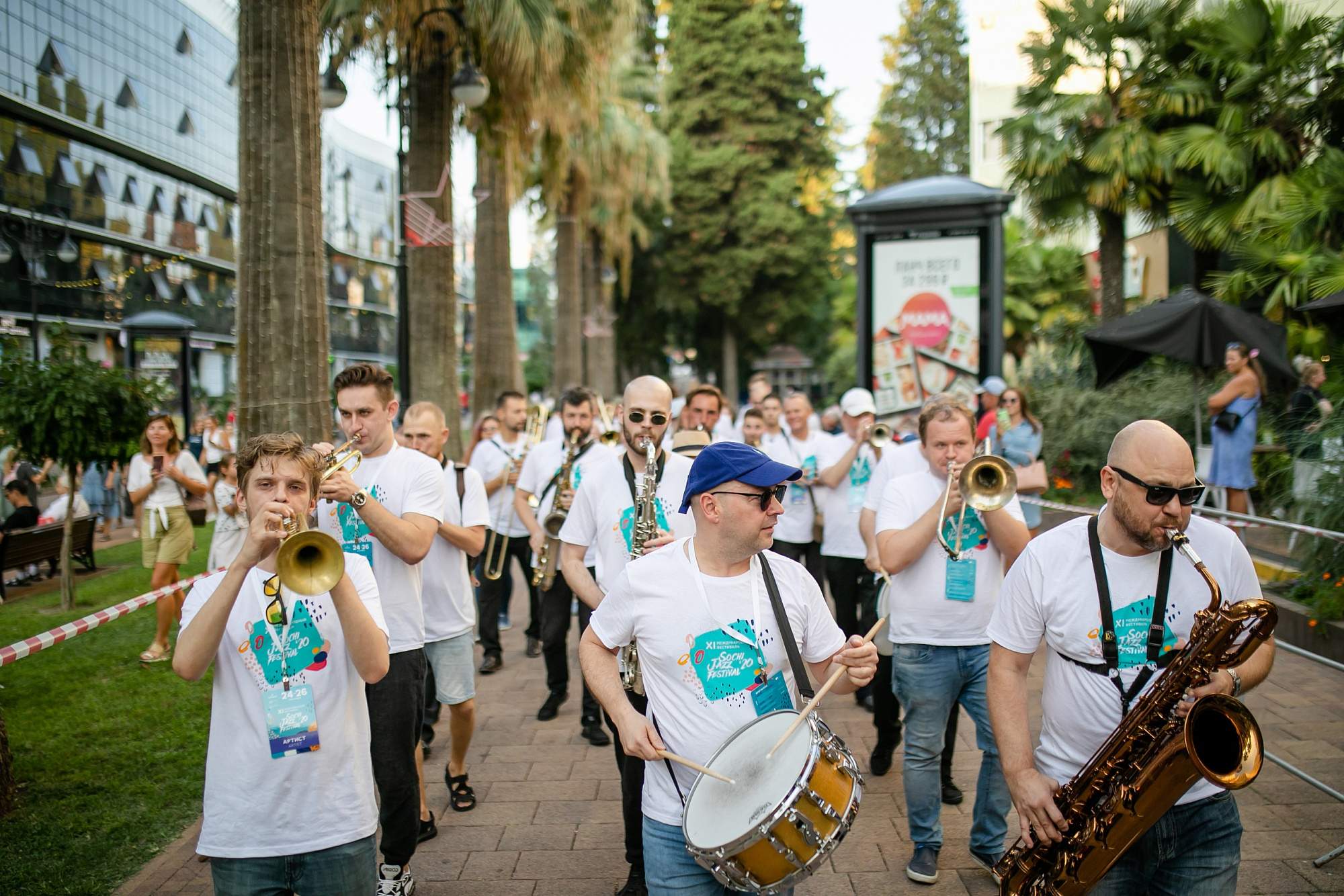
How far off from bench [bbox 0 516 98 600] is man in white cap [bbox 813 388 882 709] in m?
8.07

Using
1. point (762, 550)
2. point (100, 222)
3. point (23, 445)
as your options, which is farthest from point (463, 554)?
point (100, 222)

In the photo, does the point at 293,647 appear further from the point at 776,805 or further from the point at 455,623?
the point at 455,623

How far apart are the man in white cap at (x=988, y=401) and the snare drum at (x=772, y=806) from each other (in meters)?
7.91

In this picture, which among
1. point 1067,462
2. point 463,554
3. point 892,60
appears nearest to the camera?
point 463,554

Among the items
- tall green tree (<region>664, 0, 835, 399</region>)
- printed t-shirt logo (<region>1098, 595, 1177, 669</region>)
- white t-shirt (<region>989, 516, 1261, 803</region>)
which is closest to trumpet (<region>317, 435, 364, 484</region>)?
white t-shirt (<region>989, 516, 1261, 803</region>)

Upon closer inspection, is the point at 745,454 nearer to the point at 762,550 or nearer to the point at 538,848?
the point at 762,550

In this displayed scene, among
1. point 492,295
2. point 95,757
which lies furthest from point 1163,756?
point 492,295

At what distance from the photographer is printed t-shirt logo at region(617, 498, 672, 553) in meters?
4.45

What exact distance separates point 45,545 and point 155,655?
189 inches

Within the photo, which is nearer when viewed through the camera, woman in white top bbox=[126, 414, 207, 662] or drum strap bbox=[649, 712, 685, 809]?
drum strap bbox=[649, 712, 685, 809]

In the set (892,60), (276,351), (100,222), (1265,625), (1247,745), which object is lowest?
(1247,745)

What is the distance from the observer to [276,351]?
5641 millimetres

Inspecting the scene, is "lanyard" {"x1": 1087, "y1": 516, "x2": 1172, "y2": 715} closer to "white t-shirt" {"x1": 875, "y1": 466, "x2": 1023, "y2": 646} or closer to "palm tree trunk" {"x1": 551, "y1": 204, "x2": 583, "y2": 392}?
"white t-shirt" {"x1": 875, "y1": 466, "x2": 1023, "y2": 646}

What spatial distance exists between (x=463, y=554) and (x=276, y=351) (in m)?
1.76
